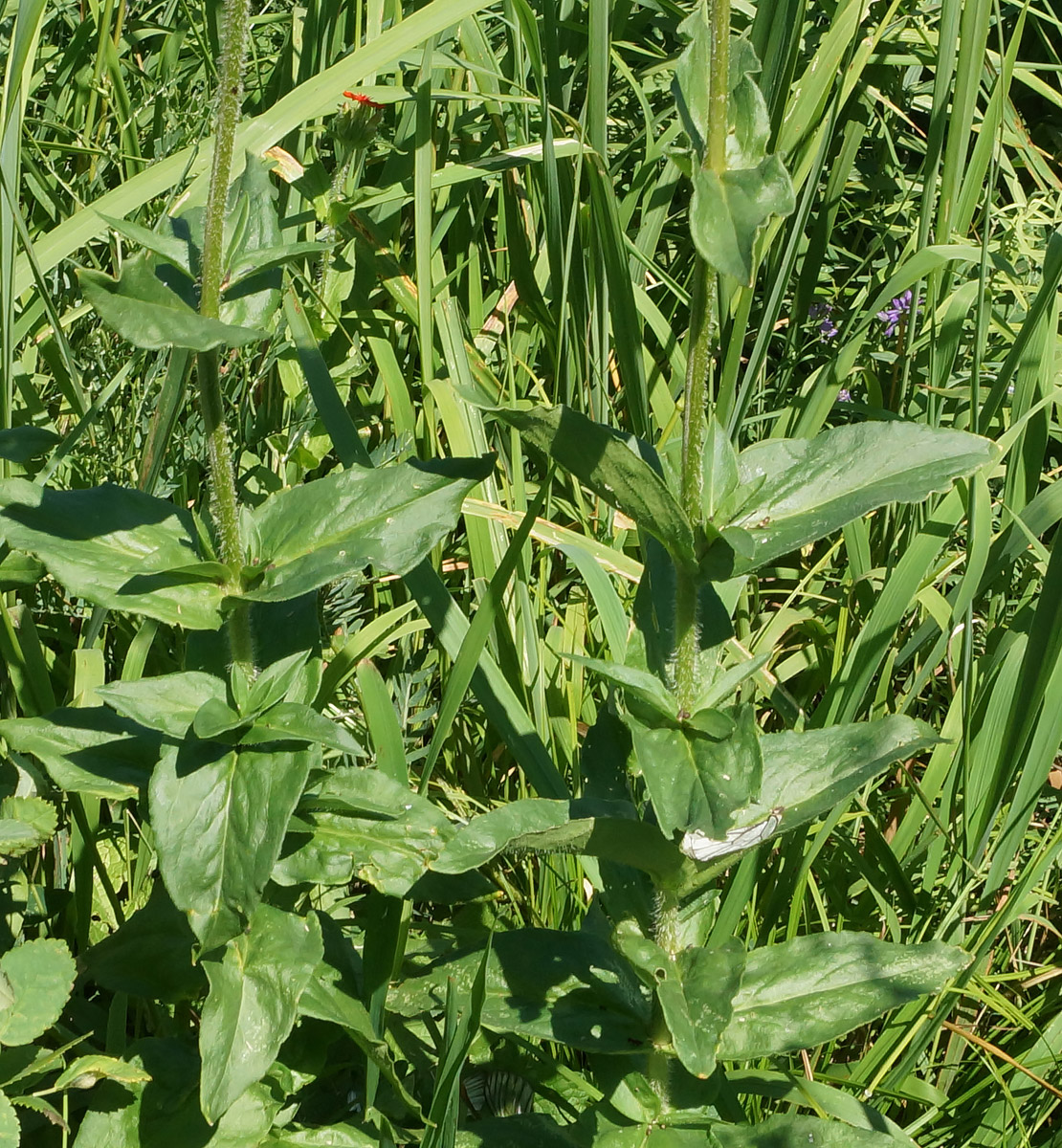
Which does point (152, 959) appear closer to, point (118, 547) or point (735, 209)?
point (118, 547)

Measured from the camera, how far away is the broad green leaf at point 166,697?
4.67 ft

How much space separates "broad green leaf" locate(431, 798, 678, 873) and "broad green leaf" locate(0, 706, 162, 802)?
44 cm

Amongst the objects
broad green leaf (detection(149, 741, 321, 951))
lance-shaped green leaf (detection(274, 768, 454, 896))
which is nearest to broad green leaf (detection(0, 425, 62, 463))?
broad green leaf (detection(149, 741, 321, 951))

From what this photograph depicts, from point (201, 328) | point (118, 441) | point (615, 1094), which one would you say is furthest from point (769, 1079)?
point (118, 441)

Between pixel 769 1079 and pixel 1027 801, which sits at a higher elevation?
pixel 1027 801

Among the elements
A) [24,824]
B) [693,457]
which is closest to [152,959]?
[24,824]

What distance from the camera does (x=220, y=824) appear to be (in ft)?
4.68

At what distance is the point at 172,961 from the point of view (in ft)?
5.54

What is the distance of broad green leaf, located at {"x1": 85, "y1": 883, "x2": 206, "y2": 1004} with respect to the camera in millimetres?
1684

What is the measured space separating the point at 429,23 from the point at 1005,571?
1.42m

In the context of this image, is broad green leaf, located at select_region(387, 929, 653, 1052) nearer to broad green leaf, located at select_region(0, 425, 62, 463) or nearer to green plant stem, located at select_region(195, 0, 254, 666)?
green plant stem, located at select_region(195, 0, 254, 666)

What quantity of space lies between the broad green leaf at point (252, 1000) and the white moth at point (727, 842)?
47 centimetres

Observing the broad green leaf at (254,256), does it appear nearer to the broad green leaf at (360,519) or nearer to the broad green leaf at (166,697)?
the broad green leaf at (360,519)

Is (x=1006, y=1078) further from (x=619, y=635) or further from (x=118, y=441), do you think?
(x=118, y=441)
